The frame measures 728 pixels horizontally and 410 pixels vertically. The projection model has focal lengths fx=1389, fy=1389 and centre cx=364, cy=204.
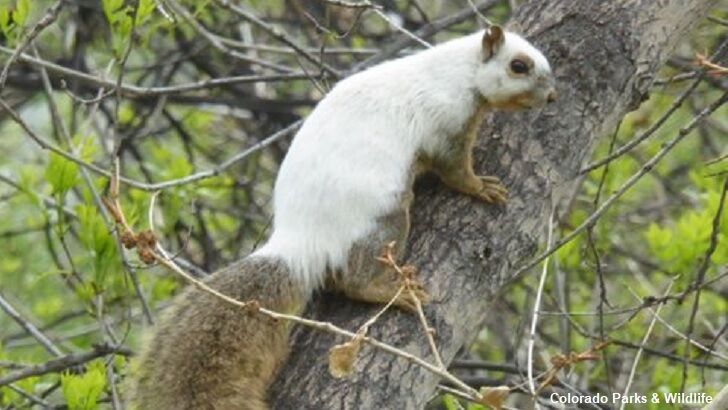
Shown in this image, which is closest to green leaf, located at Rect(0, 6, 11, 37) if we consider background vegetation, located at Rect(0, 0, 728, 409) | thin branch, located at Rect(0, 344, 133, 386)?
background vegetation, located at Rect(0, 0, 728, 409)

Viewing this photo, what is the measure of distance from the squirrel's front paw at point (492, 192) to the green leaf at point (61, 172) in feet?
4.06

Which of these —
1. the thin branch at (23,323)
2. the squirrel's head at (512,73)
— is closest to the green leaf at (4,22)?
the thin branch at (23,323)

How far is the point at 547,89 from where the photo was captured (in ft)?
10.5

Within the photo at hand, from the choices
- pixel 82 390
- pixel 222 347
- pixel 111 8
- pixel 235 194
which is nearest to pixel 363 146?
pixel 222 347

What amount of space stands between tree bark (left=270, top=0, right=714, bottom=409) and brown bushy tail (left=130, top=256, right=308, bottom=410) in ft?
0.18

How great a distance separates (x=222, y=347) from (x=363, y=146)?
0.58m

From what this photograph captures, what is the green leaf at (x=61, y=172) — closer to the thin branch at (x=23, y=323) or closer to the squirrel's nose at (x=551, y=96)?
the thin branch at (x=23, y=323)

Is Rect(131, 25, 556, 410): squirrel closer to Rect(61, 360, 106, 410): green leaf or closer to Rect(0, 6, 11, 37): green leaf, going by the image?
Rect(61, 360, 106, 410): green leaf

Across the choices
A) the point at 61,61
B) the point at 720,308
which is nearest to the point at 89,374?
the point at 61,61

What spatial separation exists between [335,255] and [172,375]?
1.51ft

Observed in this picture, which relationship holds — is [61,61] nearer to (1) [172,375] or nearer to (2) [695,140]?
(1) [172,375]

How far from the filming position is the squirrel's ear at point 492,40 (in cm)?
333

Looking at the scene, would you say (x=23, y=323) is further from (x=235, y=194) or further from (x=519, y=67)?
(x=235, y=194)

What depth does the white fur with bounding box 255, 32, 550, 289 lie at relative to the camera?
10.3ft
